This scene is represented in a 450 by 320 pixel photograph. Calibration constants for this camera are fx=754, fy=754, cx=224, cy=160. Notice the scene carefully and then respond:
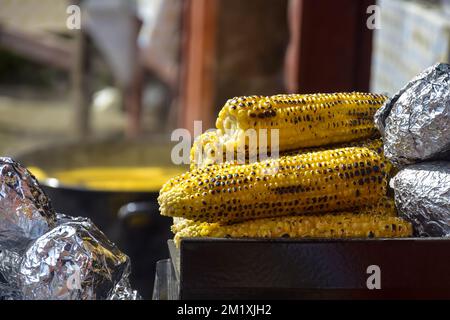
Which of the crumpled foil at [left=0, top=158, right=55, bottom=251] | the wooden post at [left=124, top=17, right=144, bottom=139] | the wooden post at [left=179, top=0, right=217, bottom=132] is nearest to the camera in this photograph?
the crumpled foil at [left=0, top=158, right=55, bottom=251]

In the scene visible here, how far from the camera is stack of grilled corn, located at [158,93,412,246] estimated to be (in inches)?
57.2

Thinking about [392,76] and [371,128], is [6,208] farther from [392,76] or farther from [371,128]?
[392,76]

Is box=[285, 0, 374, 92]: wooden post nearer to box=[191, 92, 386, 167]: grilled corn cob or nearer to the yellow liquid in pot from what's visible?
the yellow liquid in pot

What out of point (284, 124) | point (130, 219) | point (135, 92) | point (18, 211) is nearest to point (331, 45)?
point (130, 219)

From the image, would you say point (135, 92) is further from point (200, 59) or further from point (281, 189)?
point (281, 189)

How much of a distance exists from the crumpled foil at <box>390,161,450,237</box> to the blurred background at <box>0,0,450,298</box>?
1471 mm

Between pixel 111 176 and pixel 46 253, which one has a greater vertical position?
pixel 111 176

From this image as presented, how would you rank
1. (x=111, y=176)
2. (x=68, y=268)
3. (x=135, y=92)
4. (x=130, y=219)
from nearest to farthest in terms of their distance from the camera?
(x=68, y=268)
(x=130, y=219)
(x=111, y=176)
(x=135, y=92)

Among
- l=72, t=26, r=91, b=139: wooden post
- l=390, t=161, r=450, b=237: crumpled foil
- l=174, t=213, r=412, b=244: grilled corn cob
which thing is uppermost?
l=72, t=26, r=91, b=139: wooden post

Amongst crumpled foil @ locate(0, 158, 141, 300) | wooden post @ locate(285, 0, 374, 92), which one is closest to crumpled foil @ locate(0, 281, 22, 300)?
crumpled foil @ locate(0, 158, 141, 300)

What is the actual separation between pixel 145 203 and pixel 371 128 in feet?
4.40

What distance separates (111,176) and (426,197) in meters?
2.23

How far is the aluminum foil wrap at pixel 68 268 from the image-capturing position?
1.37m

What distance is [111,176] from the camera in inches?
138
